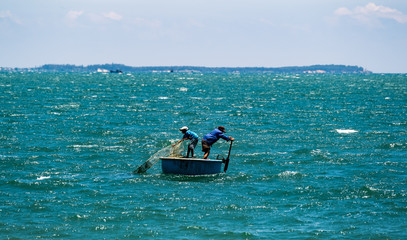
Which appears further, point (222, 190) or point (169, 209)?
point (222, 190)

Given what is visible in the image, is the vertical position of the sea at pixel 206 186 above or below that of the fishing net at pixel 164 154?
below

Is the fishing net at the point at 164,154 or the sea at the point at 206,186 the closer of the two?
the sea at the point at 206,186

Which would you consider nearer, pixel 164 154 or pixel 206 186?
pixel 206 186

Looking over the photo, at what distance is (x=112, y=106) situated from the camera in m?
58.0

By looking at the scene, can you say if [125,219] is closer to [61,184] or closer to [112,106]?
[61,184]

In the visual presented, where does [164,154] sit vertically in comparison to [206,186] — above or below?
above

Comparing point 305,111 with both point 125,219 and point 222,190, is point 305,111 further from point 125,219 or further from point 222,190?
point 125,219

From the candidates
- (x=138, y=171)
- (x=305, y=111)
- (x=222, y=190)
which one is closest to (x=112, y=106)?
(x=305, y=111)

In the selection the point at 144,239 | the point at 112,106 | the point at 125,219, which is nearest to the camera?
the point at 144,239

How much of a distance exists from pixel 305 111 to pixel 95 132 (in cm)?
2504

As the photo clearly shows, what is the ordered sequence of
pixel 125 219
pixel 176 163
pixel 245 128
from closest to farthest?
pixel 125 219, pixel 176 163, pixel 245 128

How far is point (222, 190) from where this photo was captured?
20.4m

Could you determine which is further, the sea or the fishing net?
the fishing net

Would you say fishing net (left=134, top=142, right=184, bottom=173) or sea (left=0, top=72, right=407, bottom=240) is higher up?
fishing net (left=134, top=142, right=184, bottom=173)
